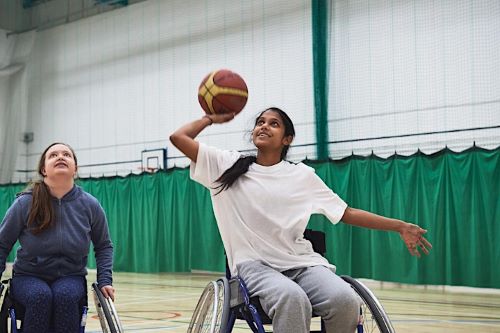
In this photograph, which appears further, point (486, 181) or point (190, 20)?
point (190, 20)

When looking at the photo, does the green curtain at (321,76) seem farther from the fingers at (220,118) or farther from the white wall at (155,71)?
the fingers at (220,118)

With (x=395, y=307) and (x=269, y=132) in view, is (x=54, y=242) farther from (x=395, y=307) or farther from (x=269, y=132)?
(x=395, y=307)

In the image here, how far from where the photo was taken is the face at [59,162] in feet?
9.47

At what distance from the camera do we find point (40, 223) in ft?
9.19

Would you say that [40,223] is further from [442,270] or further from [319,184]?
[442,270]

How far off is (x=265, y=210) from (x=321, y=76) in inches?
271

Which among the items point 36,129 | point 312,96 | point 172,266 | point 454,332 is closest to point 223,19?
point 312,96

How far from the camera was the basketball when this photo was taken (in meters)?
2.84

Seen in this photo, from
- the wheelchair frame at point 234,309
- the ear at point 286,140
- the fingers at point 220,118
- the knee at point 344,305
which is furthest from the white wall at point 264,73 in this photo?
the knee at point 344,305

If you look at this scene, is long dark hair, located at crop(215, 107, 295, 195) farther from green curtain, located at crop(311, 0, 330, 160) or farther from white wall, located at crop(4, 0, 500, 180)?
green curtain, located at crop(311, 0, 330, 160)

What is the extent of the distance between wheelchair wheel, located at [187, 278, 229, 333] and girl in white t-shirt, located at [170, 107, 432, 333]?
10 centimetres

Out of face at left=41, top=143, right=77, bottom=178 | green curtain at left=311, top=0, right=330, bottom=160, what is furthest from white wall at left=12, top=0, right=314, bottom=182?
face at left=41, top=143, right=77, bottom=178

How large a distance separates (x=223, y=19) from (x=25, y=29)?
5162mm

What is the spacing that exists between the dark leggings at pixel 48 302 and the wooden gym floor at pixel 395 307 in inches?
79.0
